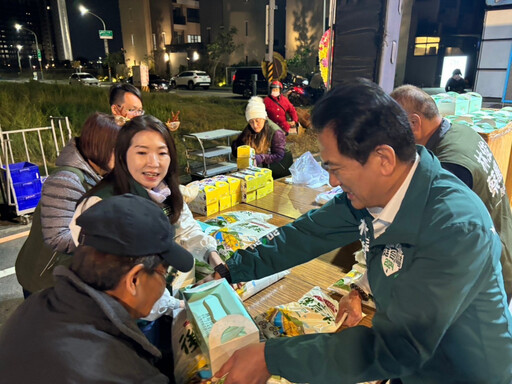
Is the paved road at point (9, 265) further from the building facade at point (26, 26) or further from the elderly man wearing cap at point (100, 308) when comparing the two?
the building facade at point (26, 26)

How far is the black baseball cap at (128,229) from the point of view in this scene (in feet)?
2.99

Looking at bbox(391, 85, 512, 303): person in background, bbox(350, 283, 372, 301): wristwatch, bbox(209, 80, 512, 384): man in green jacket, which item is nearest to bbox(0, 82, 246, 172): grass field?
bbox(391, 85, 512, 303): person in background

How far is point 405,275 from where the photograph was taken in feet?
2.96

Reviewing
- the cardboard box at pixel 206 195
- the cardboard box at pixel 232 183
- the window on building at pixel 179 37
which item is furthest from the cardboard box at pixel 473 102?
the window on building at pixel 179 37

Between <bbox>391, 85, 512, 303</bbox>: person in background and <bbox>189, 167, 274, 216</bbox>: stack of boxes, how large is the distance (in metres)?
1.21

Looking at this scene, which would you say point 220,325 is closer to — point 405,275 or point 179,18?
point 405,275

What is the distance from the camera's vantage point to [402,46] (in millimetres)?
17453

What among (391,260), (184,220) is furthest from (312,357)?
(184,220)

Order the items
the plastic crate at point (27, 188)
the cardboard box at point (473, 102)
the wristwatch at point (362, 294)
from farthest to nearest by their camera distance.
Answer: the plastic crate at point (27, 188) < the cardboard box at point (473, 102) < the wristwatch at point (362, 294)

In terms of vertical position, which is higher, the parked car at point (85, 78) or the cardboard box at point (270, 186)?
the parked car at point (85, 78)

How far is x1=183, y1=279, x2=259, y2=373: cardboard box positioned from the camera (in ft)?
3.56

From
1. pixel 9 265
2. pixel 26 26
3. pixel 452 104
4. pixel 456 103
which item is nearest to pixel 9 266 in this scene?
pixel 9 265

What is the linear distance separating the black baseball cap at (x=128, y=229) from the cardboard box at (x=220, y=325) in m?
0.24

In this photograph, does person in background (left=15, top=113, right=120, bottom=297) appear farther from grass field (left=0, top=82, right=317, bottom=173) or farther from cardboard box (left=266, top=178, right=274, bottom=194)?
grass field (left=0, top=82, right=317, bottom=173)
